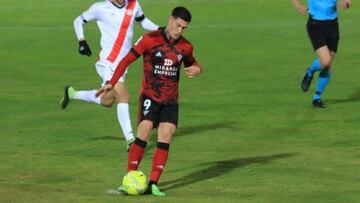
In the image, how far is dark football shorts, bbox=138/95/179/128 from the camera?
13.6 meters

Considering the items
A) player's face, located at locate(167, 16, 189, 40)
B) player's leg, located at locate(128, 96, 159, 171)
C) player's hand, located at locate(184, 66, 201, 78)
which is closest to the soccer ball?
player's leg, located at locate(128, 96, 159, 171)

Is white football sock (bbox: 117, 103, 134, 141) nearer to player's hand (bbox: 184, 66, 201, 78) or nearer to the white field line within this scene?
player's hand (bbox: 184, 66, 201, 78)

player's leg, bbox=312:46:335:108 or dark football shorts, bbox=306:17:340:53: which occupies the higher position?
dark football shorts, bbox=306:17:340:53

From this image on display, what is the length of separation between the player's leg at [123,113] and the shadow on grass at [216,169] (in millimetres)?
1614

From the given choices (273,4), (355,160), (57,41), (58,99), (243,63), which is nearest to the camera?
(355,160)

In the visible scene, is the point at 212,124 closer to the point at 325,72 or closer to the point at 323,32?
the point at 325,72

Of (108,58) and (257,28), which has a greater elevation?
(108,58)

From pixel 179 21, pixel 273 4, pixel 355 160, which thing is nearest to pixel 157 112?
pixel 179 21

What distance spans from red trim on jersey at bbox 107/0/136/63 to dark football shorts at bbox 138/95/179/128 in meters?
3.97

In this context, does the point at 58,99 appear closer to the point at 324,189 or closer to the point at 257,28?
the point at 324,189

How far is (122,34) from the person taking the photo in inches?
698

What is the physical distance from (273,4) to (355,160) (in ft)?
78.7

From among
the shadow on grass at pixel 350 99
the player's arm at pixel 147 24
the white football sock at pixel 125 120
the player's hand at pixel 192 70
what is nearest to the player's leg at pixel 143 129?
the player's hand at pixel 192 70

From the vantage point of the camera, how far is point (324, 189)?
44.8ft
